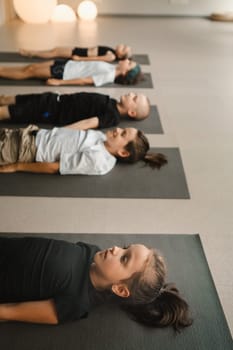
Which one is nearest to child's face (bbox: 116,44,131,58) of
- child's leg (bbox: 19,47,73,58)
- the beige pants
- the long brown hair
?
child's leg (bbox: 19,47,73,58)

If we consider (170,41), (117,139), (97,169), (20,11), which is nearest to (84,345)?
(97,169)

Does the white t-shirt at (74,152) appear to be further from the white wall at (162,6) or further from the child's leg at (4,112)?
the white wall at (162,6)

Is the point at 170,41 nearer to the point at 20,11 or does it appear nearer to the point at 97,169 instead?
the point at 20,11

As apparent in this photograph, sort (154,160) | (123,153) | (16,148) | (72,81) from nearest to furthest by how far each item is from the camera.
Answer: (16,148) < (123,153) < (154,160) < (72,81)

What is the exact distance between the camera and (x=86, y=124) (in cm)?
256

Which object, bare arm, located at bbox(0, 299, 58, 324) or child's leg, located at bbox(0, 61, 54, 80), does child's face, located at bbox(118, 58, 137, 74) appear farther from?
bare arm, located at bbox(0, 299, 58, 324)

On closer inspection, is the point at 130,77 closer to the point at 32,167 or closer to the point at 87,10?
the point at 32,167

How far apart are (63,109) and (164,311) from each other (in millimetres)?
1741

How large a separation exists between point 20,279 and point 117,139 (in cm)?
114

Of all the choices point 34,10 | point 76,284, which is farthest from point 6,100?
point 34,10

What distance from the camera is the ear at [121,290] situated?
4.52ft

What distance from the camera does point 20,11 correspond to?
5.03 m

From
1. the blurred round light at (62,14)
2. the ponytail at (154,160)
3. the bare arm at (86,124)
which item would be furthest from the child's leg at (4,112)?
the blurred round light at (62,14)

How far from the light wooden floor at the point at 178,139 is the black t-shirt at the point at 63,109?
409mm
